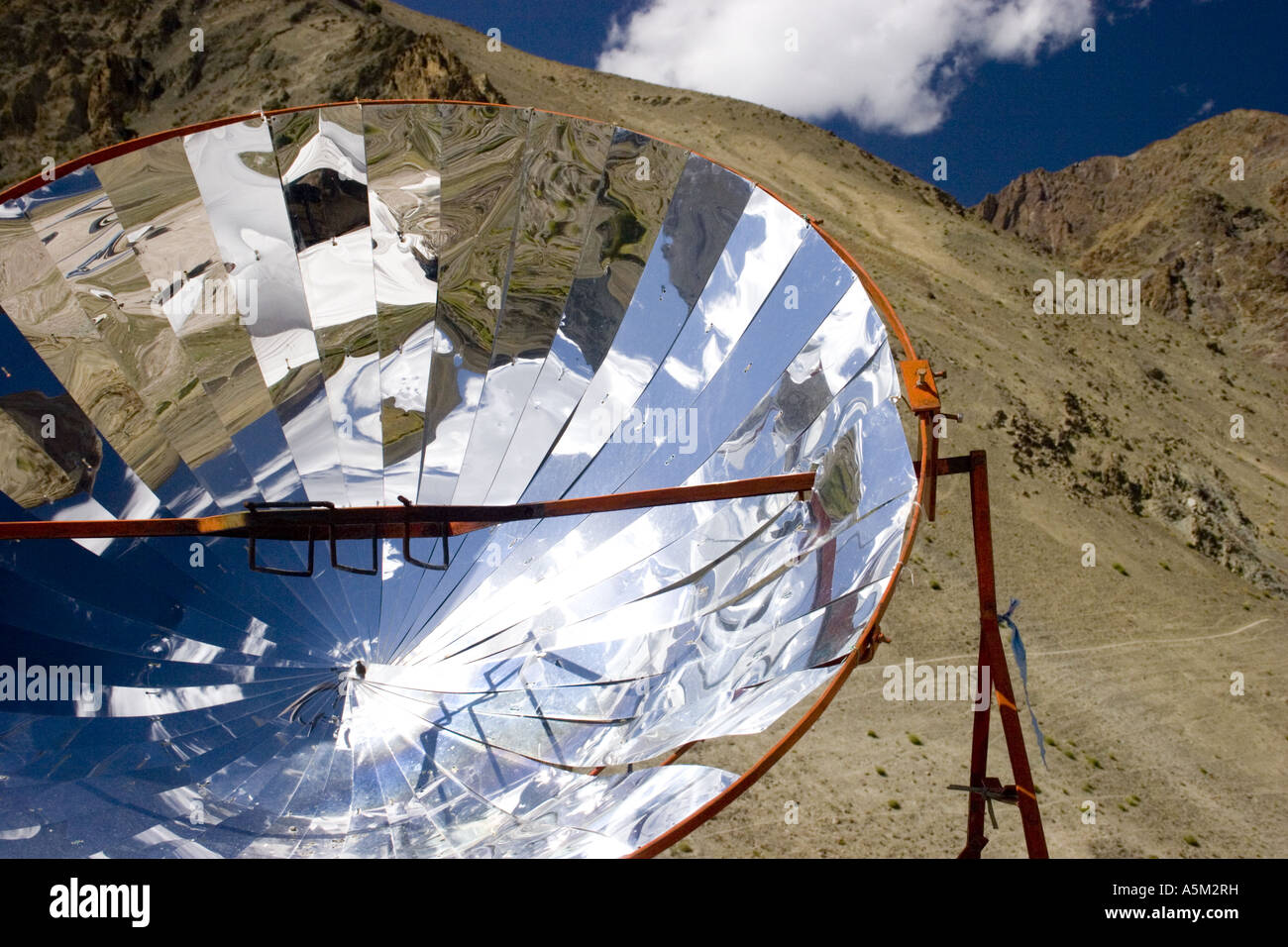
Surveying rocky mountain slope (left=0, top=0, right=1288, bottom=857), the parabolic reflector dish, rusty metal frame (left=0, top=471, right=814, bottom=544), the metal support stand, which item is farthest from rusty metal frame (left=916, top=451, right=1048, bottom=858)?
rocky mountain slope (left=0, top=0, right=1288, bottom=857)

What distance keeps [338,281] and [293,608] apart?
9.65 ft

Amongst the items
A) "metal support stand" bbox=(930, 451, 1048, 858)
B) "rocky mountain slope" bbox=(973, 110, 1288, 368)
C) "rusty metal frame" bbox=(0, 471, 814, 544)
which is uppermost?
"rocky mountain slope" bbox=(973, 110, 1288, 368)

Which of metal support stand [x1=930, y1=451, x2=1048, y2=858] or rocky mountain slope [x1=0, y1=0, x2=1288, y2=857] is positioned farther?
rocky mountain slope [x1=0, y1=0, x2=1288, y2=857]

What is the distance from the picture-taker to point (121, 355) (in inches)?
337

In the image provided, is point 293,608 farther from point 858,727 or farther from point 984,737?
point 858,727

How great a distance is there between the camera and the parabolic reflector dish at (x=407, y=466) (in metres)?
6.76

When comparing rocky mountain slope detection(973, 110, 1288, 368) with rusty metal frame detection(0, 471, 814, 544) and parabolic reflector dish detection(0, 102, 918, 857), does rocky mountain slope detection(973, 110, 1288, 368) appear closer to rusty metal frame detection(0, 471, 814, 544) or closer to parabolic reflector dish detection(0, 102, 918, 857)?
parabolic reflector dish detection(0, 102, 918, 857)

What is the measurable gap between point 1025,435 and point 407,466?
29193 mm

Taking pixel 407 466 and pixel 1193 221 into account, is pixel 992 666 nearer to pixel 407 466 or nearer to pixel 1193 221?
pixel 407 466

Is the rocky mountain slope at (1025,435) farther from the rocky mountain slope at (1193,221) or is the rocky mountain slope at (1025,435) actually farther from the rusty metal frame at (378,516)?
the rusty metal frame at (378,516)

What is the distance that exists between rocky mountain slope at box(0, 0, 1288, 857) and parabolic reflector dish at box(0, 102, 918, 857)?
8763 mm

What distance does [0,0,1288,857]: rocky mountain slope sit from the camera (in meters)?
19.2

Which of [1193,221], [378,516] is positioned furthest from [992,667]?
[1193,221]

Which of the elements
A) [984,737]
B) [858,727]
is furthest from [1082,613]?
[984,737]
